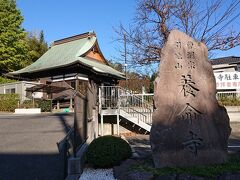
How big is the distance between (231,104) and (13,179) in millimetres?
14680

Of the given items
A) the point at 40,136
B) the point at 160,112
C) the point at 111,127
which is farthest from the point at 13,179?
the point at 111,127

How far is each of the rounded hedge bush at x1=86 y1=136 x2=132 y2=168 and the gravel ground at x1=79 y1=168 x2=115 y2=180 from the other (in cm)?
14

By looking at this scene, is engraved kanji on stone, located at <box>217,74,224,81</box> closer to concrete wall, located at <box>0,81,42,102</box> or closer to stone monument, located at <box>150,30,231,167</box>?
stone monument, located at <box>150,30,231,167</box>

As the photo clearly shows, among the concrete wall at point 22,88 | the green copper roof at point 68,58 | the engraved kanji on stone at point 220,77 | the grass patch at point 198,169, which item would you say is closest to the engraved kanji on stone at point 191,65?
the grass patch at point 198,169

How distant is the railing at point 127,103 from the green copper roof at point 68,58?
22.8 feet

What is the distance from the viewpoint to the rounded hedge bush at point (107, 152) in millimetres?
5812

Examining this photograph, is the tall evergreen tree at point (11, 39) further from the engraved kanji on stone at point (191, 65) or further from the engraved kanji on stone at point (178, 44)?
the engraved kanji on stone at point (191, 65)

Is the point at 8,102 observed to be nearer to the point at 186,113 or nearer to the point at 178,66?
the point at 178,66

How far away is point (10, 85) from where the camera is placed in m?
30.0

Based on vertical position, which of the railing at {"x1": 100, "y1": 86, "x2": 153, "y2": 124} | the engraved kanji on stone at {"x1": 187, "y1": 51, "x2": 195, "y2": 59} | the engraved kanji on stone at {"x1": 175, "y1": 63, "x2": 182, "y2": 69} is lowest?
the railing at {"x1": 100, "y1": 86, "x2": 153, "y2": 124}

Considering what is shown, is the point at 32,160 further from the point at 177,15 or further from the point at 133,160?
the point at 177,15

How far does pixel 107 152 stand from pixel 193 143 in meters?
1.73

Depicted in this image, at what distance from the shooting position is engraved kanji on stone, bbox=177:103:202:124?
18.3 feet

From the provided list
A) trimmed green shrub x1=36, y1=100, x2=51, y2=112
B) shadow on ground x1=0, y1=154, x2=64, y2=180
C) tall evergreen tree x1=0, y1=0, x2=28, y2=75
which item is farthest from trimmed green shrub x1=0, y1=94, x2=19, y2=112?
shadow on ground x1=0, y1=154, x2=64, y2=180
